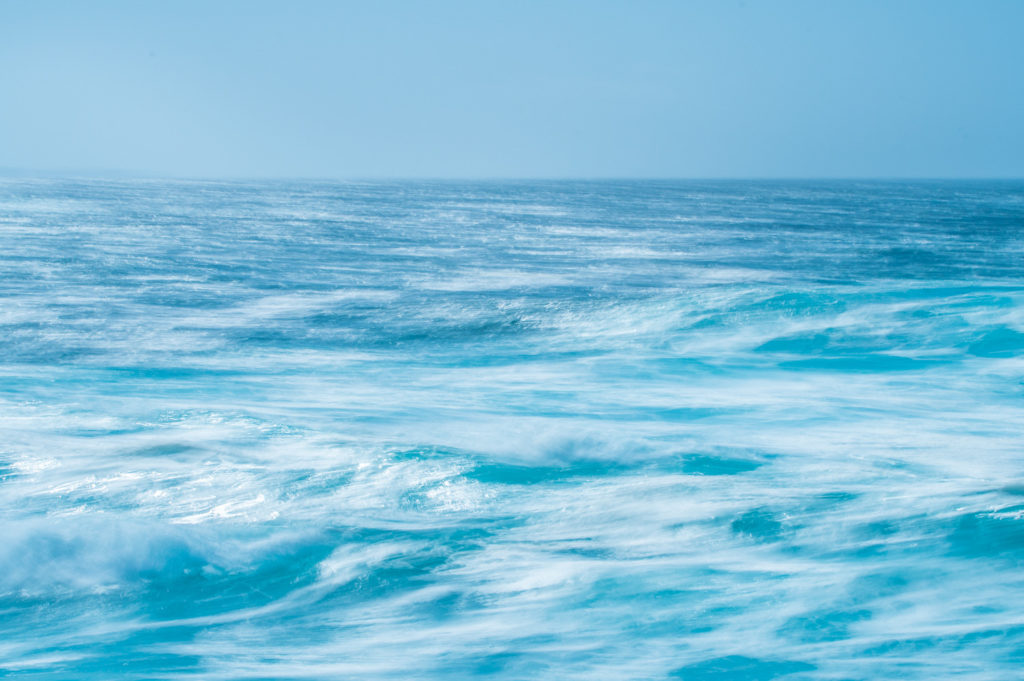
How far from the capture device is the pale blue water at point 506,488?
175 inches

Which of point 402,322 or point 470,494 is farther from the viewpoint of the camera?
point 402,322

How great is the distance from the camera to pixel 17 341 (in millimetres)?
11180

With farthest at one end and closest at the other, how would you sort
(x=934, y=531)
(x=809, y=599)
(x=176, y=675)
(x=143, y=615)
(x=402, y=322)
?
(x=402, y=322)
(x=934, y=531)
(x=809, y=599)
(x=143, y=615)
(x=176, y=675)

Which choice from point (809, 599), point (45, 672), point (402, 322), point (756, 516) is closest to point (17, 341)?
point (402, 322)

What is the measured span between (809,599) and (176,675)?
321 cm

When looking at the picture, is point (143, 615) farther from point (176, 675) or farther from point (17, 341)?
point (17, 341)

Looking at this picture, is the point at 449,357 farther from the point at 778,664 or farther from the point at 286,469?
the point at 778,664

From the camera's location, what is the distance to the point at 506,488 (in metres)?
6.54

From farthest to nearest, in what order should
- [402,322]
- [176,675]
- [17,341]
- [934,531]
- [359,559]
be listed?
1. [402,322]
2. [17,341]
3. [934,531]
4. [359,559]
5. [176,675]

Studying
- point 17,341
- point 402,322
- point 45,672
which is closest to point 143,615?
point 45,672

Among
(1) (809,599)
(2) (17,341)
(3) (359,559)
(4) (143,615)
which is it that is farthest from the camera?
(2) (17,341)

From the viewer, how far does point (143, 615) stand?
457 centimetres

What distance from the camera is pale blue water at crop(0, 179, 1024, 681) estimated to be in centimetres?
443

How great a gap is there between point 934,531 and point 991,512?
0.52m
